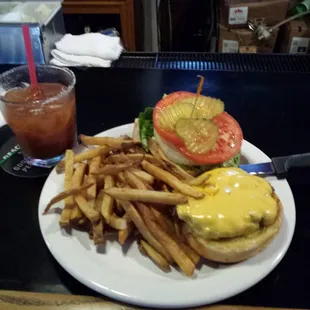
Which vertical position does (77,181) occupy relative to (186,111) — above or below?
below

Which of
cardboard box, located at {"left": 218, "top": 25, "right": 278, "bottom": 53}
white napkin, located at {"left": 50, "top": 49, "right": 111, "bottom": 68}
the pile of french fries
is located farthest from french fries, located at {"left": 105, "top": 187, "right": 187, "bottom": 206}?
cardboard box, located at {"left": 218, "top": 25, "right": 278, "bottom": 53}

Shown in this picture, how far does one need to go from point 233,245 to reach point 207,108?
0.52 m

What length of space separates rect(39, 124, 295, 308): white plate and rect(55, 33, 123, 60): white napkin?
1.35 metres

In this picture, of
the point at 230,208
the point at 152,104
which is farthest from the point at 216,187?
the point at 152,104

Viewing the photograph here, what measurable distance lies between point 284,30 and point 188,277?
266 centimetres

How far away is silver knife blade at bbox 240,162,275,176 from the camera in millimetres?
1332

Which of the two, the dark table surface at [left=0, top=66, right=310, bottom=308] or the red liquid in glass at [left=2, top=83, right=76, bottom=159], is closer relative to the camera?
the dark table surface at [left=0, top=66, right=310, bottom=308]

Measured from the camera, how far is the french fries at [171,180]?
3.41ft

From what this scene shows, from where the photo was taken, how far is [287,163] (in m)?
1.33

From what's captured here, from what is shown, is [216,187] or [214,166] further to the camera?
[214,166]

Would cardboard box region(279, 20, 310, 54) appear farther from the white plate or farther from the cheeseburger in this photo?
the white plate

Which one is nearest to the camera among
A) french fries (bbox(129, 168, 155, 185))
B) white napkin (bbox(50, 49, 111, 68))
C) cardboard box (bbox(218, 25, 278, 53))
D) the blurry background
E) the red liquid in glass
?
french fries (bbox(129, 168, 155, 185))

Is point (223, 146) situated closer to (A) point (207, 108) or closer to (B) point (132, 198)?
(A) point (207, 108)

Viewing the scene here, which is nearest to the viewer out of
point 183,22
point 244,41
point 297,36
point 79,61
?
point 79,61
